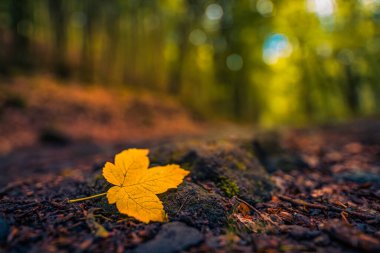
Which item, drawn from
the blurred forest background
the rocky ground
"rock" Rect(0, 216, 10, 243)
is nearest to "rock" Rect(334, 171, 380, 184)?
the rocky ground

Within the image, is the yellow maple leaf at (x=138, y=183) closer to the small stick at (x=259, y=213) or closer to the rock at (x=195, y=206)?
the rock at (x=195, y=206)

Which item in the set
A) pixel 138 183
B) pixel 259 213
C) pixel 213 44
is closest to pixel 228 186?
pixel 259 213

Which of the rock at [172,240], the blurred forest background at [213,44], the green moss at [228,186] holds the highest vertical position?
the blurred forest background at [213,44]

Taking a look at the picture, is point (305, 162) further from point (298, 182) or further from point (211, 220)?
point (211, 220)

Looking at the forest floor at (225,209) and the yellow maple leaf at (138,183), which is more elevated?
the yellow maple leaf at (138,183)

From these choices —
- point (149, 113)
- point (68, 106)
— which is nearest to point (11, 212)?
point (68, 106)

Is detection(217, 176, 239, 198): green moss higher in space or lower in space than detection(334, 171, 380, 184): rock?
higher

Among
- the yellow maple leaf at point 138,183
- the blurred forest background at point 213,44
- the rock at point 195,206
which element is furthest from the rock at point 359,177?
the blurred forest background at point 213,44

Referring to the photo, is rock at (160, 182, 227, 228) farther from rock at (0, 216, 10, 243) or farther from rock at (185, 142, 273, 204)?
rock at (0, 216, 10, 243)
